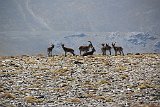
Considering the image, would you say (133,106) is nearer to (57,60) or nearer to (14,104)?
(14,104)

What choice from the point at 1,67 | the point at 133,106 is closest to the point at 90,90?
the point at 133,106

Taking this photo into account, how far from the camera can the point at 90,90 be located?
27.5 m

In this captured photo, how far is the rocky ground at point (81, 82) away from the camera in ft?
77.9

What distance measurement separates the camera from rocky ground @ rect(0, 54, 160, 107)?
23750 millimetres

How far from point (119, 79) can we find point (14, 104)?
11.4m

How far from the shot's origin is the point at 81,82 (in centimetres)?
3048

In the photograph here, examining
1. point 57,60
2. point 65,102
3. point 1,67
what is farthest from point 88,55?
point 65,102

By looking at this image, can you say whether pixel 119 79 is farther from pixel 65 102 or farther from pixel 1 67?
pixel 1 67

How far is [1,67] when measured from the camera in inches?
1513

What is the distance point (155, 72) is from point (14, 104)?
53.9 ft

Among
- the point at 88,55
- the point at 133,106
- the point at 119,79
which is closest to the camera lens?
the point at 133,106

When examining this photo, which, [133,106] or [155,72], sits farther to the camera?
[155,72]

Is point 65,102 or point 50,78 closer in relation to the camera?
point 65,102

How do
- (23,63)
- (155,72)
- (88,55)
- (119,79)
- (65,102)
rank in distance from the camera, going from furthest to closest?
(88,55) < (23,63) < (155,72) < (119,79) < (65,102)
